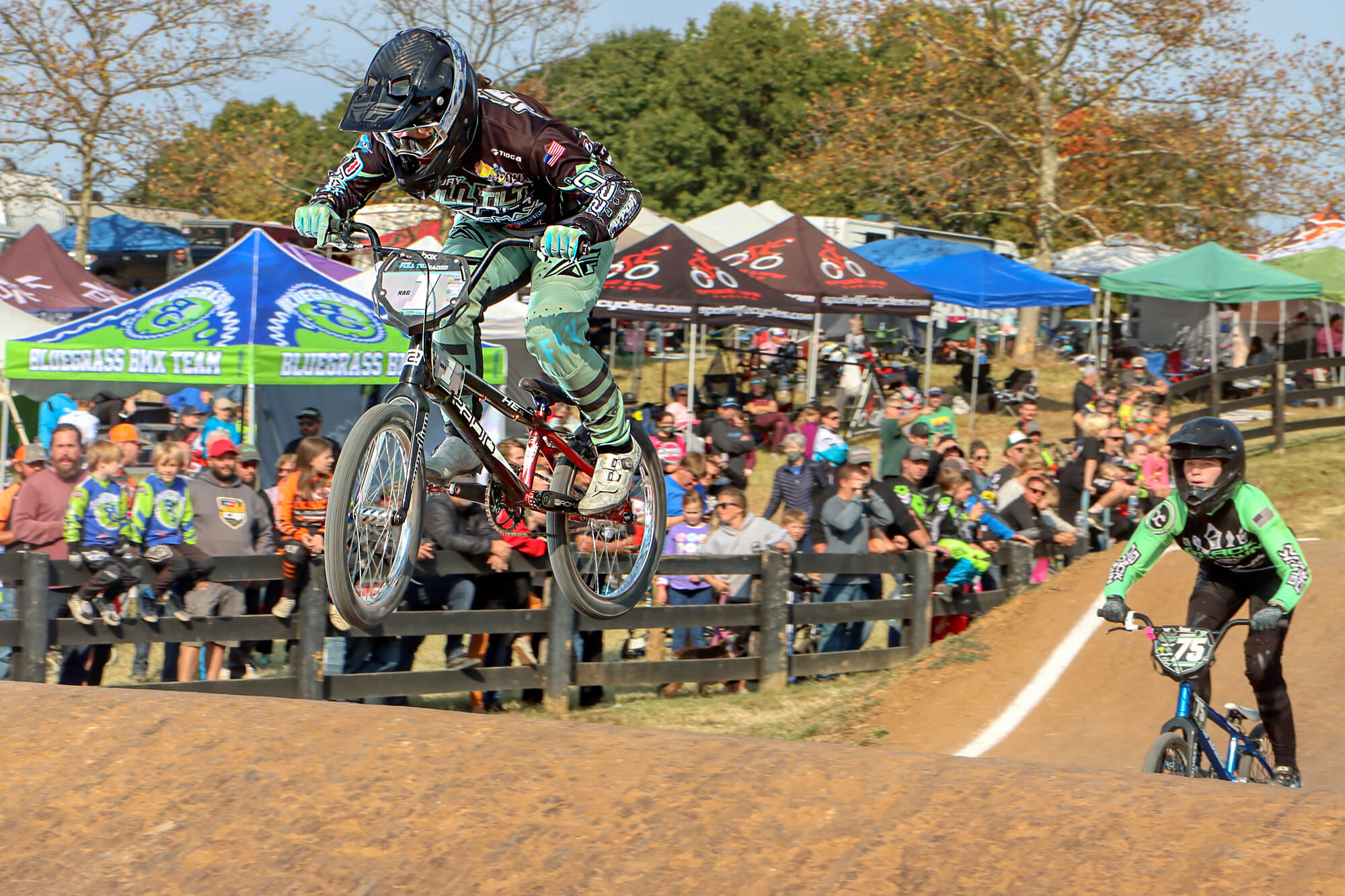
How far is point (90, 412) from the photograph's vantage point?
1398 cm

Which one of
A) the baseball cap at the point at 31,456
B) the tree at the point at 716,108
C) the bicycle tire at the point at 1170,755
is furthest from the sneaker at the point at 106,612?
the tree at the point at 716,108

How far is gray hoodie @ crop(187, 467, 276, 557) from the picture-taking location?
849 cm

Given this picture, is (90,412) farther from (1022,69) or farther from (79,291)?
(1022,69)

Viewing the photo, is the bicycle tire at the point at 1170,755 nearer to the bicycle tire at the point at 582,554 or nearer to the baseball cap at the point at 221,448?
the bicycle tire at the point at 582,554

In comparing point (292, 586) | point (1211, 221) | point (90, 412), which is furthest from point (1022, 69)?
point (292, 586)

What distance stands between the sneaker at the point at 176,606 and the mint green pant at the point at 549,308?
151 inches

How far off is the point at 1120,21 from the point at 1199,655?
2411 cm

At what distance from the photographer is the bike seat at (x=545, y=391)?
198 inches

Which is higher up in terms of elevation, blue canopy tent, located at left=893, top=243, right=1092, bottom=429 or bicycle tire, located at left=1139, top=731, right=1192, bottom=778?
blue canopy tent, located at left=893, top=243, right=1092, bottom=429

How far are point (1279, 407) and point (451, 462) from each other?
724 inches

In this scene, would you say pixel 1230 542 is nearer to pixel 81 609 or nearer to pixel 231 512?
pixel 231 512

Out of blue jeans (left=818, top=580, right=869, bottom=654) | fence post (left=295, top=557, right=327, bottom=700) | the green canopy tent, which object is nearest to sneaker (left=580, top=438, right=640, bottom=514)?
fence post (left=295, top=557, right=327, bottom=700)

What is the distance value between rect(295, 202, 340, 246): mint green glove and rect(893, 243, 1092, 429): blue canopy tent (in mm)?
18117

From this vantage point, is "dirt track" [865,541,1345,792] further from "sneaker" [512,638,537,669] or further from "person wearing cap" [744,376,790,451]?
"person wearing cap" [744,376,790,451]
